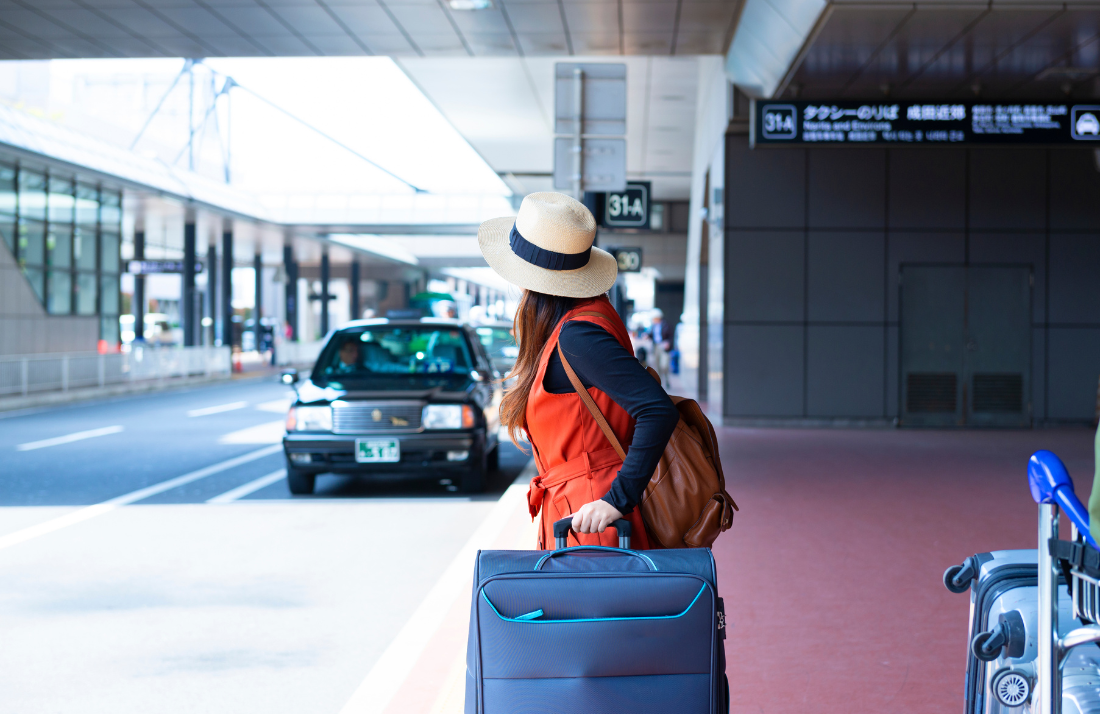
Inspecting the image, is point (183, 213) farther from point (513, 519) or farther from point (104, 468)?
point (513, 519)

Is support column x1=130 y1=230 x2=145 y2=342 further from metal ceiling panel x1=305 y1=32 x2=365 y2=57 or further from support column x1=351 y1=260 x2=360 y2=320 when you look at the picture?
metal ceiling panel x1=305 y1=32 x2=365 y2=57

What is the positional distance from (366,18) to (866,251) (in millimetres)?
7639

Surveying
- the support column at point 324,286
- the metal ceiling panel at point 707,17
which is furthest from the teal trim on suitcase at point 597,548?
the support column at point 324,286

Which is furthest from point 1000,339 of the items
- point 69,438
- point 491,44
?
point 69,438

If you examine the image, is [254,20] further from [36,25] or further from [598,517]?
[598,517]

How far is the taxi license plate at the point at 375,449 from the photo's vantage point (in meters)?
8.31

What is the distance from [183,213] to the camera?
31094 millimetres

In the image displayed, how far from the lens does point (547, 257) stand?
94.3 inches

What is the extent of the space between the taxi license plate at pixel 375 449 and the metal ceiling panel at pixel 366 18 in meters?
5.86

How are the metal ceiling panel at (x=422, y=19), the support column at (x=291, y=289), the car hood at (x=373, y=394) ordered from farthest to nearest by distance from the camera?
the support column at (x=291, y=289) → the metal ceiling panel at (x=422, y=19) → the car hood at (x=373, y=394)

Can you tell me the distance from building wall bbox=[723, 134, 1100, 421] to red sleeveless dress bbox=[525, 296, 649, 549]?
11922 mm

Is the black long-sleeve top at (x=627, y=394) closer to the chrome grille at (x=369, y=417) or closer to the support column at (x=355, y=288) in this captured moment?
the chrome grille at (x=369, y=417)

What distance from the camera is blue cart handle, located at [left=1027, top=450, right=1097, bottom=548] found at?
169 centimetres

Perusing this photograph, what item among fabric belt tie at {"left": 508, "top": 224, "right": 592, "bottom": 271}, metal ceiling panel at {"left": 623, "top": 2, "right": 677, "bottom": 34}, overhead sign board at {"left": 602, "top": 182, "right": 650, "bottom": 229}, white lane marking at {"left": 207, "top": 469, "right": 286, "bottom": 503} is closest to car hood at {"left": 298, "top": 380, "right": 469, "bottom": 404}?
white lane marking at {"left": 207, "top": 469, "right": 286, "bottom": 503}
